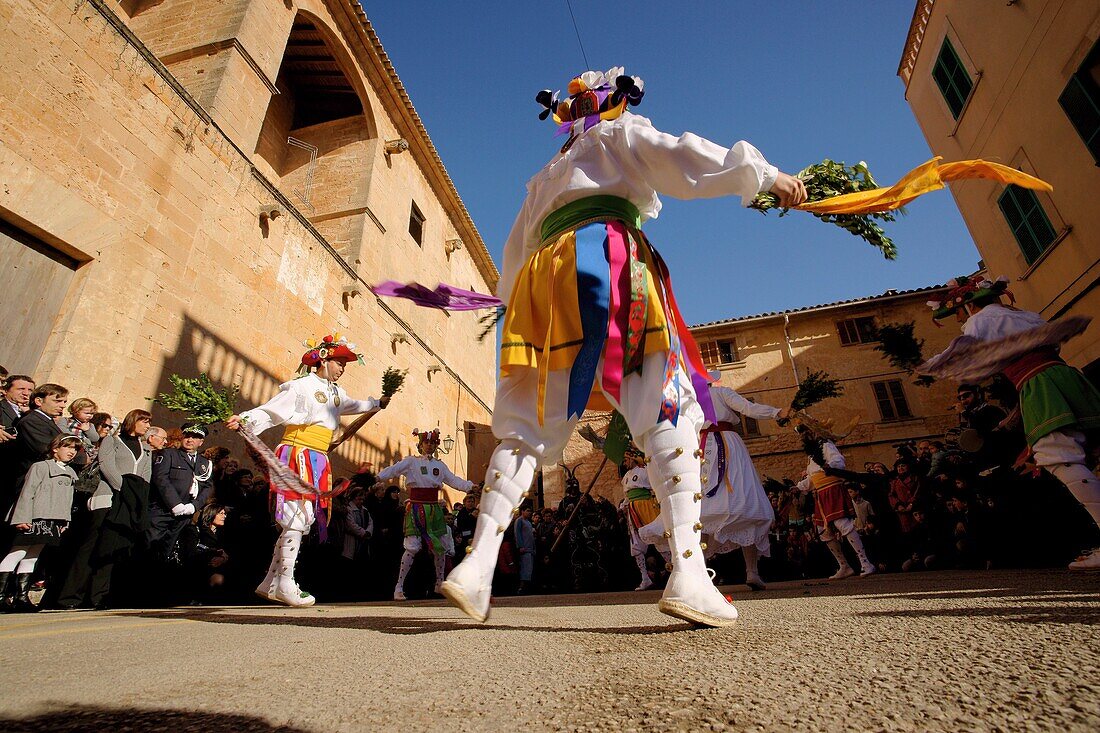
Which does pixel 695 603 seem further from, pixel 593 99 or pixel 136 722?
pixel 593 99

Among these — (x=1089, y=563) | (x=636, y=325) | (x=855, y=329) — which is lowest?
(x=1089, y=563)

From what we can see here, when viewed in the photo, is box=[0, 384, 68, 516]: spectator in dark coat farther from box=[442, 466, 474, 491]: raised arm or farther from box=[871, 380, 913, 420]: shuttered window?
box=[871, 380, 913, 420]: shuttered window

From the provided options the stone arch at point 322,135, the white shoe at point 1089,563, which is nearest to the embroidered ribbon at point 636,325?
the white shoe at point 1089,563

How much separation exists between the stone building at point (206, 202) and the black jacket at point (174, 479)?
1.40 meters

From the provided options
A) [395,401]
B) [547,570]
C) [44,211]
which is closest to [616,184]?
[44,211]

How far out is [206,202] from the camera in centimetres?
773

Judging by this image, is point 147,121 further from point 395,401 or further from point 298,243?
point 395,401

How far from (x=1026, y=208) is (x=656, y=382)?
1186 cm

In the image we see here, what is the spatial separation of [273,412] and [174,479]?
2112 millimetres

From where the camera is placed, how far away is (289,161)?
48.2 feet


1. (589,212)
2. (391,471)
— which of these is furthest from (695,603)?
(391,471)

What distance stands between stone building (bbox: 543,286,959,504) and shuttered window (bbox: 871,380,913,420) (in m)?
0.03

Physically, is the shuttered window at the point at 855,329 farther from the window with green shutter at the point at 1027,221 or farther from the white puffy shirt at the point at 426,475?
the white puffy shirt at the point at 426,475

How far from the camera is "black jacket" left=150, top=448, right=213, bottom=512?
205 inches
